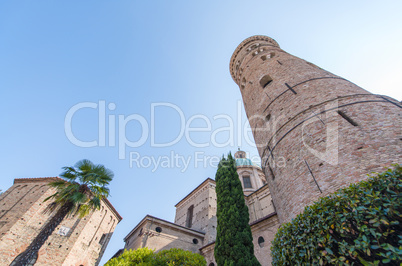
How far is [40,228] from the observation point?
1525 cm

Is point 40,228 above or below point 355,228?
above

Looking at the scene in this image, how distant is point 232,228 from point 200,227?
31.7ft

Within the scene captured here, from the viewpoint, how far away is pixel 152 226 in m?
14.1

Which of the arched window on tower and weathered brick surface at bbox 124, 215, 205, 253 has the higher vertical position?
the arched window on tower

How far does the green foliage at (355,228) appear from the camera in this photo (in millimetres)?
3221

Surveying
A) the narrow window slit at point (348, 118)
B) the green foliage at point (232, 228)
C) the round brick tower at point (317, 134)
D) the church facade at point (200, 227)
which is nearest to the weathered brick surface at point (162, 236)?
the church facade at point (200, 227)

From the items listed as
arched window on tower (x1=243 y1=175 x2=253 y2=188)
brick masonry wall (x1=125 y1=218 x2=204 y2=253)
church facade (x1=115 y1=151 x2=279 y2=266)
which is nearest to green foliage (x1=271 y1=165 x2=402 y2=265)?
church facade (x1=115 y1=151 x2=279 y2=266)

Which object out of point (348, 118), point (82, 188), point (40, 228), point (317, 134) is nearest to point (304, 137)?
point (317, 134)

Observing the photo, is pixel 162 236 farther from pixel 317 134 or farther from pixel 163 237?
pixel 317 134

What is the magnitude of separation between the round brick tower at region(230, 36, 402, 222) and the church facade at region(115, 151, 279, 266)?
3460mm

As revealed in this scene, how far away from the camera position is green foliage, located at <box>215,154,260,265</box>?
7.24 m

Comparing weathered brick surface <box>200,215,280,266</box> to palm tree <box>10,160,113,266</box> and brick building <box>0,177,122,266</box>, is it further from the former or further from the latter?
brick building <box>0,177,122,266</box>

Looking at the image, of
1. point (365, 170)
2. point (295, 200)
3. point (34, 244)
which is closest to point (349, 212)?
point (365, 170)

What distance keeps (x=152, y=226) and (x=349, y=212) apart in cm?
1302
